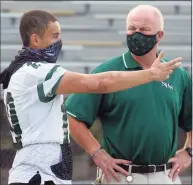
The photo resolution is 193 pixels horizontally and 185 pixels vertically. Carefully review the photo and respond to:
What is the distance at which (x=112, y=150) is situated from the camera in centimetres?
360

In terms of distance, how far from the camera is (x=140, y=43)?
3451 millimetres

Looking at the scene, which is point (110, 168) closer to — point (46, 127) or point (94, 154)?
point (94, 154)

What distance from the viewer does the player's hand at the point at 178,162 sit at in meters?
3.69

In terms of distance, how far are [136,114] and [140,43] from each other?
1.33ft

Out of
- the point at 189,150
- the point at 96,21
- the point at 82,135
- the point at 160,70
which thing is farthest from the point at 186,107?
the point at 96,21

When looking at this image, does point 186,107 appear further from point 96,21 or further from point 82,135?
point 96,21

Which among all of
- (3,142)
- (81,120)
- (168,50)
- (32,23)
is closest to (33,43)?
(32,23)

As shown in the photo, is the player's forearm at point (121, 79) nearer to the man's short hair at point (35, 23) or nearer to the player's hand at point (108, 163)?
the man's short hair at point (35, 23)

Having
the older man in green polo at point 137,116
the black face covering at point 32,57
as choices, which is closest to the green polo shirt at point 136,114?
the older man in green polo at point 137,116

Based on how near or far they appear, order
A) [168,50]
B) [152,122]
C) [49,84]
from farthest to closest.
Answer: [168,50], [152,122], [49,84]

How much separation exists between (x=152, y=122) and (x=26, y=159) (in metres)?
1.00

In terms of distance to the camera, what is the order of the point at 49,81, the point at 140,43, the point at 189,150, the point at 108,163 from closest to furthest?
1. the point at 49,81
2. the point at 140,43
3. the point at 108,163
4. the point at 189,150

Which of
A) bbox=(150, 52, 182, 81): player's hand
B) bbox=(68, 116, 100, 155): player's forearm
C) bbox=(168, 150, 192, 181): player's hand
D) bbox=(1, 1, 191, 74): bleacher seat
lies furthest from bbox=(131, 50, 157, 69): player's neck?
bbox=(1, 1, 191, 74): bleacher seat

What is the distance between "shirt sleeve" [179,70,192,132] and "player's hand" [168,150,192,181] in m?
0.18
